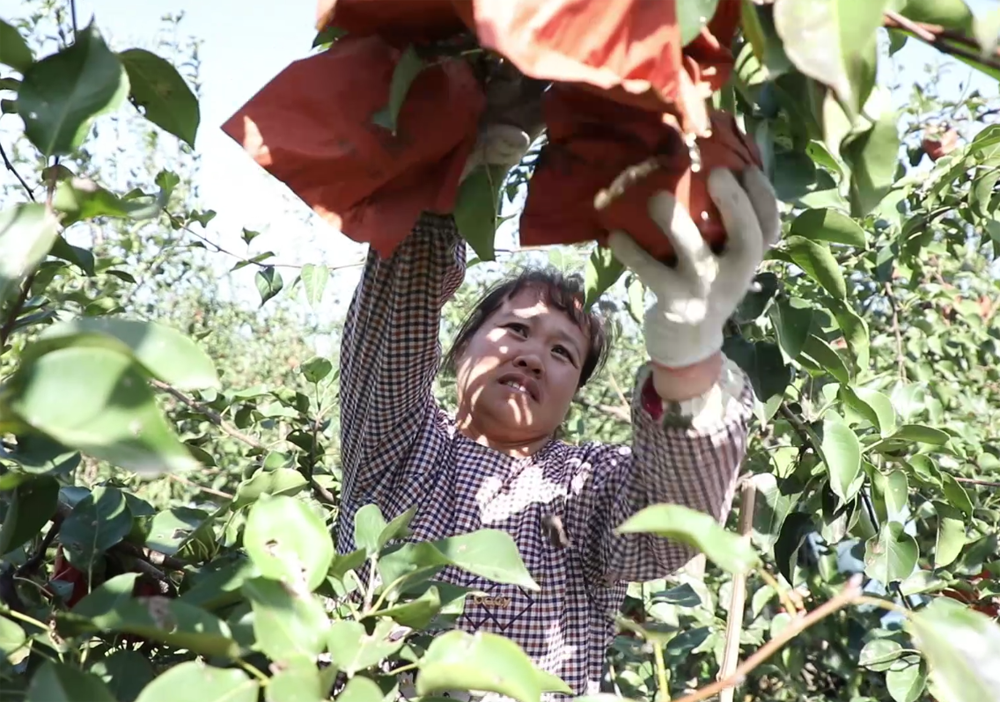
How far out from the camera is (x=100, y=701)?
542 mm

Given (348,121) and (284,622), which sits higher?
(348,121)

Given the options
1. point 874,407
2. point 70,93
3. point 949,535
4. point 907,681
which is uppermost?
point 70,93

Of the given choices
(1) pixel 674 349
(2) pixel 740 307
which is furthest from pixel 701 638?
(1) pixel 674 349

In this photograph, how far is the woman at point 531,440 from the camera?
97 cm

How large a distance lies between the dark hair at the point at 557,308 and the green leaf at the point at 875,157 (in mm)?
807

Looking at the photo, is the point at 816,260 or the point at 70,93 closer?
the point at 70,93

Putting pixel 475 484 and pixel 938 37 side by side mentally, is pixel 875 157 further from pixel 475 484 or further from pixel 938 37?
pixel 475 484

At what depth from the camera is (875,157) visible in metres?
0.65

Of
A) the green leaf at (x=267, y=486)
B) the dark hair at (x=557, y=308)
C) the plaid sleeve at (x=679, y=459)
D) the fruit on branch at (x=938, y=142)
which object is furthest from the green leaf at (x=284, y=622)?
the fruit on branch at (x=938, y=142)

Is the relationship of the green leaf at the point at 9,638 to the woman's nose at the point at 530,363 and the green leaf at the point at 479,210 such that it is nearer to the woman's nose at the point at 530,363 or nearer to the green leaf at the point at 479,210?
the green leaf at the point at 479,210

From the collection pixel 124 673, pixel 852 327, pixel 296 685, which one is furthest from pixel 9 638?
pixel 852 327

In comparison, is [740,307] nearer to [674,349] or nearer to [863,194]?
[674,349]

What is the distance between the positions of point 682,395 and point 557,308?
1.74ft

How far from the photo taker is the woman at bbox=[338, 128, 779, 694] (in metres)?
0.97
